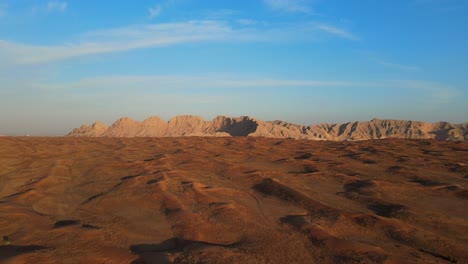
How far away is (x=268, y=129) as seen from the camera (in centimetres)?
3972

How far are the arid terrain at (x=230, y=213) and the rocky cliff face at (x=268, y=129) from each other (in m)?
29.8

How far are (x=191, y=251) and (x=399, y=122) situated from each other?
186 ft

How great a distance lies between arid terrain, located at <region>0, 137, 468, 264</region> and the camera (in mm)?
3314

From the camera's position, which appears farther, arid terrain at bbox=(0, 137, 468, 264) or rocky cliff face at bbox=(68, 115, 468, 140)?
rocky cliff face at bbox=(68, 115, 468, 140)

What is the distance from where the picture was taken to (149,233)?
3898 mm

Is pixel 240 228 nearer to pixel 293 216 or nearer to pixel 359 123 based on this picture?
pixel 293 216

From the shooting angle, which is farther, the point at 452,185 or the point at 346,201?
the point at 452,185

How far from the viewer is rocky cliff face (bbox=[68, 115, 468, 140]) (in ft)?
136

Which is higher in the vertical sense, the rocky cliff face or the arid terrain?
the rocky cliff face

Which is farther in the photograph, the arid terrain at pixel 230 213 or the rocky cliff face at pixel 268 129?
the rocky cliff face at pixel 268 129

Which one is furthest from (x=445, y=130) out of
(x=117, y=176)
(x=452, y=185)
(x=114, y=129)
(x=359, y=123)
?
(x=117, y=176)

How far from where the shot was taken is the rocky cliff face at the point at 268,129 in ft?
136

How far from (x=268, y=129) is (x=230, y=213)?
3544cm

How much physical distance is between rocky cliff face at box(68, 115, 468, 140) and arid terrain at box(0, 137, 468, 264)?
1175 inches
